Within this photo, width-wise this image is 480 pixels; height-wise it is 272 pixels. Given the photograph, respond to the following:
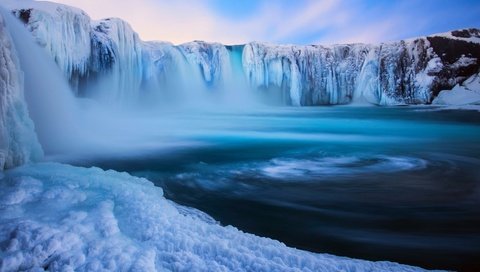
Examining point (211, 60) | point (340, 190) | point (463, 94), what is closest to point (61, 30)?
point (340, 190)

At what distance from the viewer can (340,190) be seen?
4312 millimetres

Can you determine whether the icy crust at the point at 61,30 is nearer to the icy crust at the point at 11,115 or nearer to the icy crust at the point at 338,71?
the icy crust at the point at 11,115

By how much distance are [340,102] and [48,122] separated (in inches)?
778

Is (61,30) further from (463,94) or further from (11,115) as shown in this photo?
(463,94)

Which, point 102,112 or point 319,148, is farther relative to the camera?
point 102,112

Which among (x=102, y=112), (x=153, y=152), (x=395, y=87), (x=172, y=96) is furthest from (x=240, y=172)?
(x=395, y=87)

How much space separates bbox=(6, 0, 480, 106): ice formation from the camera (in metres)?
14.2

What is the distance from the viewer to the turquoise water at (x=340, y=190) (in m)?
2.83

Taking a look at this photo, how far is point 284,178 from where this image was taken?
4.86m

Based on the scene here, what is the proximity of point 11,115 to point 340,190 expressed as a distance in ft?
11.9

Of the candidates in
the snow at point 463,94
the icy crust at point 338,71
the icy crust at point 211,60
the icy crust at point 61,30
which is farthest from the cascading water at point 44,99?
the snow at point 463,94

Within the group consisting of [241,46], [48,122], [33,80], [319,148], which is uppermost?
[241,46]

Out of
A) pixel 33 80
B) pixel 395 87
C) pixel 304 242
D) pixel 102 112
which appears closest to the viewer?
pixel 304 242

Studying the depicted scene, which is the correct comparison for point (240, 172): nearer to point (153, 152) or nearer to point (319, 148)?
point (153, 152)
